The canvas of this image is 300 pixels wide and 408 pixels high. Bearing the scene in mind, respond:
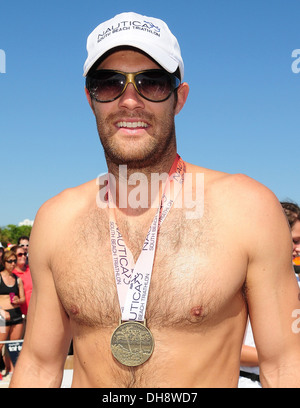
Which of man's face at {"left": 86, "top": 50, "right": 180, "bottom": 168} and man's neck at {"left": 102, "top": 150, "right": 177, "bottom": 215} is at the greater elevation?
man's face at {"left": 86, "top": 50, "right": 180, "bottom": 168}

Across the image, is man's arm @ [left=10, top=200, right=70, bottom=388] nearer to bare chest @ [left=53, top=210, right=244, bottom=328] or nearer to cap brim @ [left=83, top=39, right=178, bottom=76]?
bare chest @ [left=53, top=210, right=244, bottom=328]

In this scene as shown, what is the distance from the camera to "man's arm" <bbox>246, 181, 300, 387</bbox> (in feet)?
8.16

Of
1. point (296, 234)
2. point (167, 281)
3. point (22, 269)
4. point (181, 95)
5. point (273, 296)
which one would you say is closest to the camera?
point (273, 296)

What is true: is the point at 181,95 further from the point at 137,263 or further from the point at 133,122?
the point at 137,263

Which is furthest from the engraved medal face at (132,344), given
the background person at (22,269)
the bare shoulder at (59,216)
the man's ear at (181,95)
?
the background person at (22,269)

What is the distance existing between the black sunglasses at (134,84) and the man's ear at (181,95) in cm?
20

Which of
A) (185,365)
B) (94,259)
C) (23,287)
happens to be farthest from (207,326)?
(23,287)

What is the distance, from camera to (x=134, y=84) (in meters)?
2.75

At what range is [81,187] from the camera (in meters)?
3.29

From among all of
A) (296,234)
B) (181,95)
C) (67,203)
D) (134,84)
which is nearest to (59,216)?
(67,203)

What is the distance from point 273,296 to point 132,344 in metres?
0.78

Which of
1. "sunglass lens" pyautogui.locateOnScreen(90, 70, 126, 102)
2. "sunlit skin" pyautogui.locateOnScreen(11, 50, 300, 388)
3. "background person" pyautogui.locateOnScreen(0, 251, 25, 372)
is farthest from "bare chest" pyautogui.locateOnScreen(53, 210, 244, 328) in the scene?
"background person" pyautogui.locateOnScreen(0, 251, 25, 372)

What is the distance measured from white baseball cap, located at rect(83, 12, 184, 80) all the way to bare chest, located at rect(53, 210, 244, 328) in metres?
0.92

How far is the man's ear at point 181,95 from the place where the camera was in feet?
9.96
